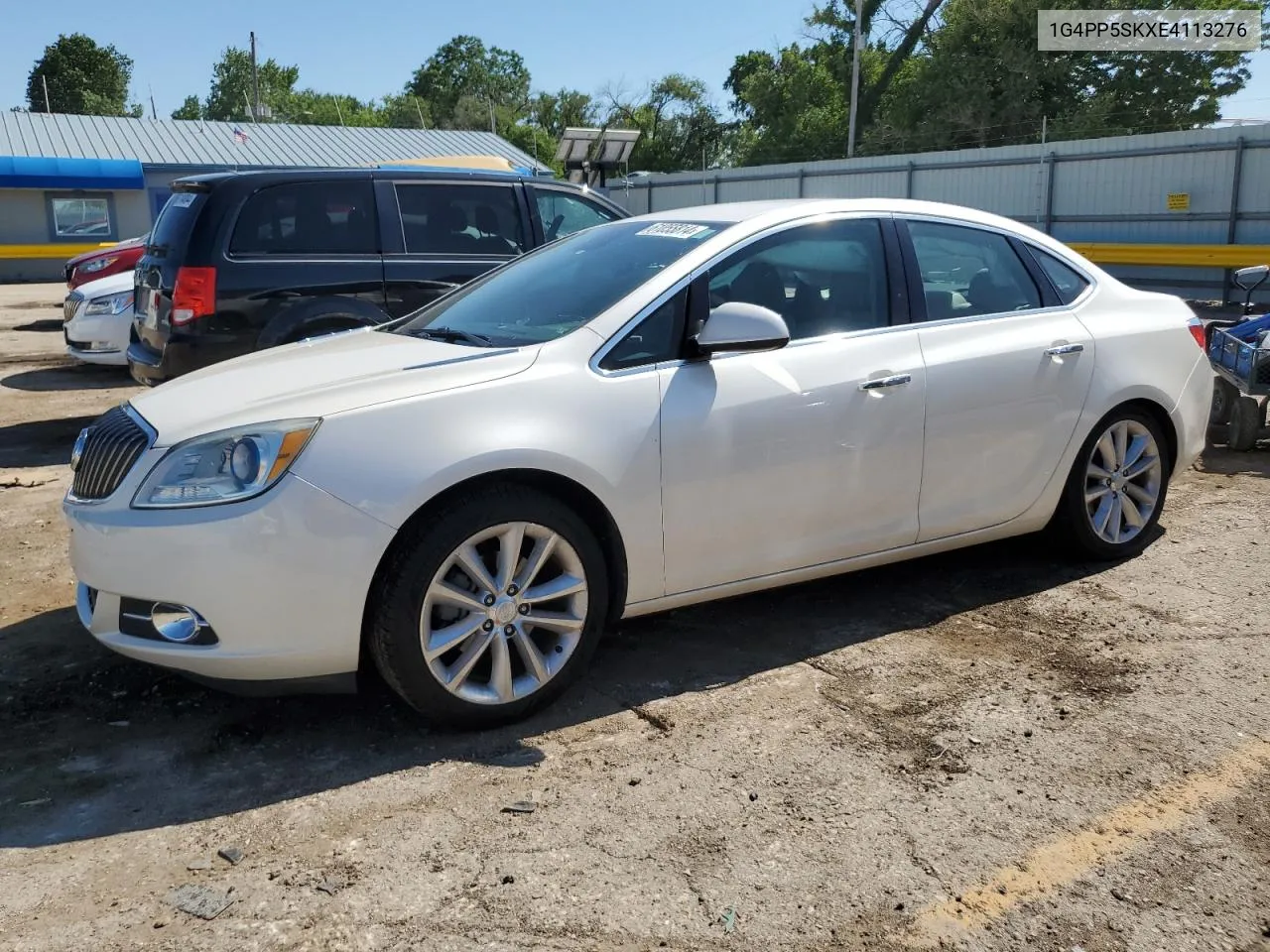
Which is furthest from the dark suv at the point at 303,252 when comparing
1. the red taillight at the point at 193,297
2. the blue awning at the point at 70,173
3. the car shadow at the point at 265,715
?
the blue awning at the point at 70,173

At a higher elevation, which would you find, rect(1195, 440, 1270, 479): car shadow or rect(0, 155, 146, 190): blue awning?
rect(0, 155, 146, 190): blue awning

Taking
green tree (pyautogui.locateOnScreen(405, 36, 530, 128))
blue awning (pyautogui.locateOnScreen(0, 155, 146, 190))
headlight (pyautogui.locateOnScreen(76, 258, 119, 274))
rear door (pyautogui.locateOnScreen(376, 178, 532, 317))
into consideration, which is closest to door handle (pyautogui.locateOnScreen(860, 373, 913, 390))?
rear door (pyautogui.locateOnScreen(376, 178, 532, 317))

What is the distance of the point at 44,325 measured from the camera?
17.5 m

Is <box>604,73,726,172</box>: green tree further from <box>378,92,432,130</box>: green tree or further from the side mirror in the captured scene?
the side mirror

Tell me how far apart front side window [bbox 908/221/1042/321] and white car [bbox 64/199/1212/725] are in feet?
0.04

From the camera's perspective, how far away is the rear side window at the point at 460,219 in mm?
7578

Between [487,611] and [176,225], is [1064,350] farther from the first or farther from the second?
[176,225]

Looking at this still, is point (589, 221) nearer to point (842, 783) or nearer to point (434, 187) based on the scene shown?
point (434, 187)

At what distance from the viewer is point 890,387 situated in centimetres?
421

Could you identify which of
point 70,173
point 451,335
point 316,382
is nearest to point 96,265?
point 451,335

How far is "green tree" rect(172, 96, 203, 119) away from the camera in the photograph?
342 ft

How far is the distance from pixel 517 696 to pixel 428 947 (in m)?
1.10

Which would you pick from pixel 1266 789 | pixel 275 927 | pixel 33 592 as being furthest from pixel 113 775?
pixel 1266 789

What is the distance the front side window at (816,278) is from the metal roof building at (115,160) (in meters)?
26.2
